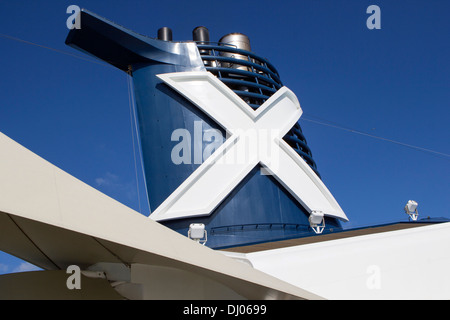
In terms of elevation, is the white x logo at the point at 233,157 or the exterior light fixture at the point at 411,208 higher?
the white x logo at the point at 233,157

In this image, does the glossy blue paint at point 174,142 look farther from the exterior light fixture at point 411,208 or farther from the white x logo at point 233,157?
the exterior light fixture at point 411,208

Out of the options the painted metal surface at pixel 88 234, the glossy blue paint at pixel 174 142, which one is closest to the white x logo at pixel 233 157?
the glossy blue paint at pixel 174 142

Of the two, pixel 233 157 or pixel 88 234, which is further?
pixel 233 157

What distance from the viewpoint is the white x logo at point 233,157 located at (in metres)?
9.99

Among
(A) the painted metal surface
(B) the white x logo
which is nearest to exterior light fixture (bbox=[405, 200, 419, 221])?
(B) the white x logo

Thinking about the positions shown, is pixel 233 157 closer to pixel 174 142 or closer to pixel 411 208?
pixel 174 142

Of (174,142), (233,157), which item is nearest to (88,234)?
(233,157)

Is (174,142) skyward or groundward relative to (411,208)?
skyward

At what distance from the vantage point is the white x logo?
9.99 meters

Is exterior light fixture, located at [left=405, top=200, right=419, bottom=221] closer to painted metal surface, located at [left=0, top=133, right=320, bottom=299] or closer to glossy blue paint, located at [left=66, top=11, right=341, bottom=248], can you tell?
glossy blue paint, located at [left=66, top=11, right=341, bottom=248]

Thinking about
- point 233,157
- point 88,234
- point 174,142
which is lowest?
point 88,234

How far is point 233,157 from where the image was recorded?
34.4 feet
